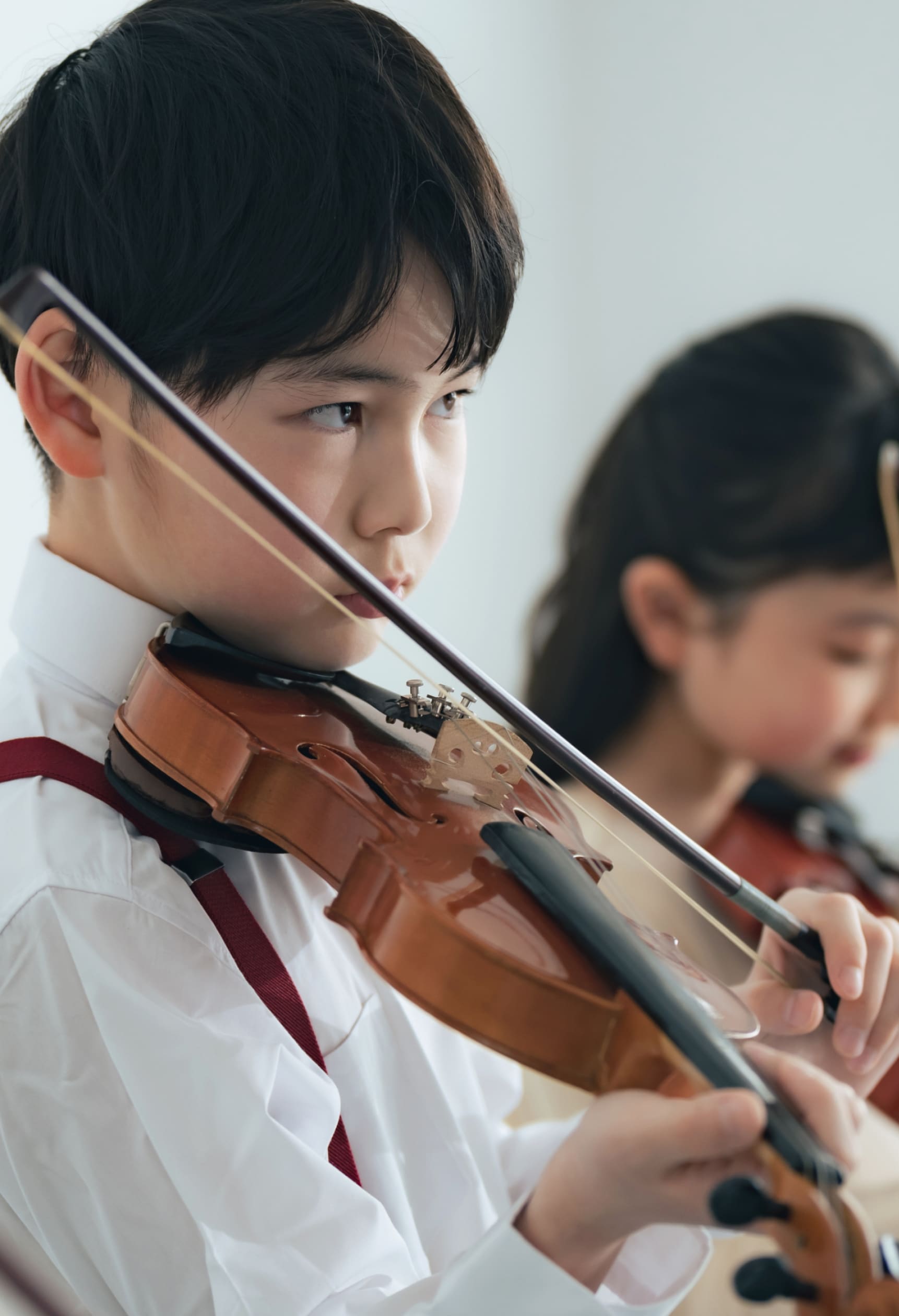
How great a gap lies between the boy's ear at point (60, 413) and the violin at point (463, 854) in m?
0.11

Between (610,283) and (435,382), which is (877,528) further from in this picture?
(610,283)

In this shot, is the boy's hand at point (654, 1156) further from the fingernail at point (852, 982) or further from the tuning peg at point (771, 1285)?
the fingernail at point (852, 982)

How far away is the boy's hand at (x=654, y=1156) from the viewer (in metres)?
0.45

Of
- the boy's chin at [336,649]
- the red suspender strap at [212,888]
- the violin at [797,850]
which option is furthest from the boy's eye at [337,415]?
the violin at [797,850]

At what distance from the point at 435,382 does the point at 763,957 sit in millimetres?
405

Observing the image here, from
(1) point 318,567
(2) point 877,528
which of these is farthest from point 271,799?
(2) point 877,528

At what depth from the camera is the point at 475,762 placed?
0.68 metres

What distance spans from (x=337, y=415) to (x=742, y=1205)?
449mm

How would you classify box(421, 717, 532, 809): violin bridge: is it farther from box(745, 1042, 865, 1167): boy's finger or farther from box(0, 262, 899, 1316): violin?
box(745, 1042, 865, 1167): boy's finger

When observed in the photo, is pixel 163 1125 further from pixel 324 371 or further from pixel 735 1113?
pixel 324 371

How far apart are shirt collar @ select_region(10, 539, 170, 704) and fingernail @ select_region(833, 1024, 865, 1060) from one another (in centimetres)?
46

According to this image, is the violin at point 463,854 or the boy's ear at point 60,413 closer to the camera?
the violin at point 463,854

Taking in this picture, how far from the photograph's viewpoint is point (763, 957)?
73 centimetres

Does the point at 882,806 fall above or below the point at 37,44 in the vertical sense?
below
